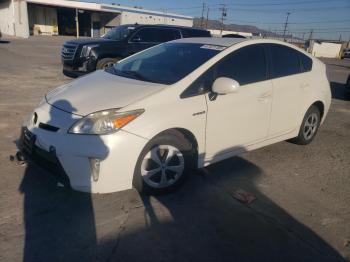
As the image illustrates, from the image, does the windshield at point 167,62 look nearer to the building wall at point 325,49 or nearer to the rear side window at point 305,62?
the rear side window at point 305,62

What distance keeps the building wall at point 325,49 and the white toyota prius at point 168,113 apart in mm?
50884

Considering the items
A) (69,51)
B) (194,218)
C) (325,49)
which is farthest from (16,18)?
(325,49)

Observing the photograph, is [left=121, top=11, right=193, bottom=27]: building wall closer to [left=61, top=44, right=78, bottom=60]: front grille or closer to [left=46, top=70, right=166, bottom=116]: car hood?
[left=61, top=44, right=78, bottom=60]: front grille

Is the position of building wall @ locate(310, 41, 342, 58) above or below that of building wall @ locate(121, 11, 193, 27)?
below

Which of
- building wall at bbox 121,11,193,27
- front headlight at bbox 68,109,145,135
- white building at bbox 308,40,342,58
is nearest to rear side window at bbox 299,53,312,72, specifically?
front headlight at bbox 68,109,145,135

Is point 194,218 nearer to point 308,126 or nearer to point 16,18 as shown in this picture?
point 308,126

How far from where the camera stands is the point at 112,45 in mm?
10102

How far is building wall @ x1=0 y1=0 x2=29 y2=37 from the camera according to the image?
36.9 metres

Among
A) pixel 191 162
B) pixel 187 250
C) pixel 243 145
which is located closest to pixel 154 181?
pixel 191 162

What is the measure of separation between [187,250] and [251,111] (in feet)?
6.48

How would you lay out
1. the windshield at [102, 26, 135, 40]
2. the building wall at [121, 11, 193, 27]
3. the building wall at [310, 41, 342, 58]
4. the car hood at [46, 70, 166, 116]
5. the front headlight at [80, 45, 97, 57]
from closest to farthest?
the car hood at [46, 70, 166, 116], the front headlight at [80, 45, 97, 57], the windshield at [102, 26, 135, 40], the building wall at [121, 11, 193, 27], the building wall at [310, 41, 342, 58]

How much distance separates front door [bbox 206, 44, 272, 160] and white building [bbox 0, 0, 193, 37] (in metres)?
38.9

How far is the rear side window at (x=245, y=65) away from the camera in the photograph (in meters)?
3.86

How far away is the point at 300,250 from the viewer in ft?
9.35
